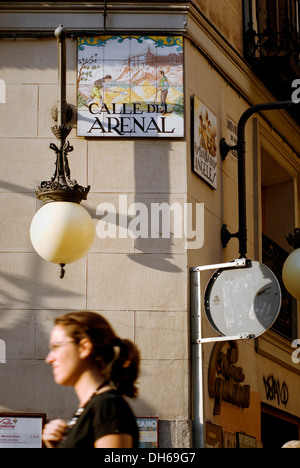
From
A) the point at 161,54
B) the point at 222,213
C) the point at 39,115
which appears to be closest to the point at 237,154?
the point at 222,213

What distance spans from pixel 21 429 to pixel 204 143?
157 inches

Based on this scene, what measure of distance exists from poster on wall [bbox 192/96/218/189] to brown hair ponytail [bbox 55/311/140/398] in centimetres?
672

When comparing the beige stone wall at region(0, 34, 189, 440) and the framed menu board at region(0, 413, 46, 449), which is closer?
the framed menu board at region(0, 413, 46, 449)

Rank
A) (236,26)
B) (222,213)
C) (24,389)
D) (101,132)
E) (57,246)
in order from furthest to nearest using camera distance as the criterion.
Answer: (236,26) → (222,213) → (101,132) → (24,389) → (57,246)

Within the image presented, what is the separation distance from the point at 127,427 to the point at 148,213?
6641 millimetres

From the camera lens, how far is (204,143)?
1155 cm

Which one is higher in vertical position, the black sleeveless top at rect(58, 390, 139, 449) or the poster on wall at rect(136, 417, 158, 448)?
the poster on wall at rect(136, 417, 158, 448)

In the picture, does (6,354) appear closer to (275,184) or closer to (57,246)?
(57,246)

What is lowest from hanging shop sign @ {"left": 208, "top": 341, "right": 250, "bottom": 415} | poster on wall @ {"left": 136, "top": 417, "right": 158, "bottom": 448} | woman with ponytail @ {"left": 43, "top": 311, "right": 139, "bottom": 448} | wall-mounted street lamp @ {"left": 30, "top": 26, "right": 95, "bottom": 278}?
woman with ponytail @ {"left": 43, "top": 311, "right": 139, "bottom": 448}

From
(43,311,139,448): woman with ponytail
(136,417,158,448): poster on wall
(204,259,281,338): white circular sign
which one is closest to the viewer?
(43,311,139,448): woman with ponytail

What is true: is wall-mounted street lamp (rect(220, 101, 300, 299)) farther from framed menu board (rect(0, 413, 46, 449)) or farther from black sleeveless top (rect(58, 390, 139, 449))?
black sleeveless top (rect(58, 390, 139, 449))

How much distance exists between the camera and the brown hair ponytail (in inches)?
178

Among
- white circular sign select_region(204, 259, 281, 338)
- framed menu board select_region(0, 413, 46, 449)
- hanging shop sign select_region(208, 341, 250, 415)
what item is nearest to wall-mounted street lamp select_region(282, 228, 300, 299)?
hanging shop sign select_region(208, 341, 250, 415)

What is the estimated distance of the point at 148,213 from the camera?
10820mm
